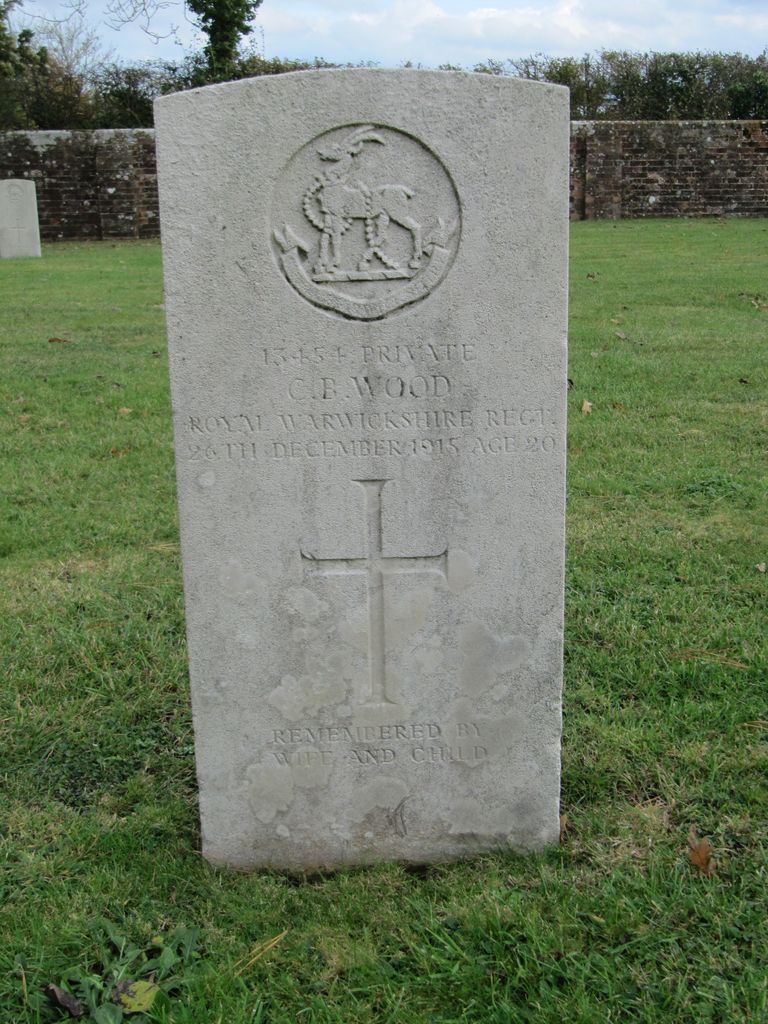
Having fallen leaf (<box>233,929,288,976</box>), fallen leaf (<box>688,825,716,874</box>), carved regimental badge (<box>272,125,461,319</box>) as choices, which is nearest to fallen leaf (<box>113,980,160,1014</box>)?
fallen leaf (<box>233,929,288,976</box>)

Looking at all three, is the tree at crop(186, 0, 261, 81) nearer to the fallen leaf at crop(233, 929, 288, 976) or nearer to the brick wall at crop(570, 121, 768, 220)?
the brick wall at crop(570, 121, 768, 220)

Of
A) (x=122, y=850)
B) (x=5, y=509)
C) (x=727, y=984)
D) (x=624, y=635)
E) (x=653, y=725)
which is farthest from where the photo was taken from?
(x=5, y=509)

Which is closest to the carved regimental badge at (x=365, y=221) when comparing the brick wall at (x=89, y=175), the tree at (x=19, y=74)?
the brick wall at (x=89, y=175)

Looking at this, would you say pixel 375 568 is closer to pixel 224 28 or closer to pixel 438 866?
pixel 438 866

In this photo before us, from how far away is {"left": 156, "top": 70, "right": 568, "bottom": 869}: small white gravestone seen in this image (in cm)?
238

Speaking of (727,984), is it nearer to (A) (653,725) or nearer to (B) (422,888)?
(B) (422,888)

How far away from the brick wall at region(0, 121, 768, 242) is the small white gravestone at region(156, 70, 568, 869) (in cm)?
1983

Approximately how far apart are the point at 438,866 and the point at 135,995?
91cm

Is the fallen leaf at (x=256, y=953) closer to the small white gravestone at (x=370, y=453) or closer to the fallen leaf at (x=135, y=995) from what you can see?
the fallen leaf at (x=135, y=995)

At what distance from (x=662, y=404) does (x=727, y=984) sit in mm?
4890

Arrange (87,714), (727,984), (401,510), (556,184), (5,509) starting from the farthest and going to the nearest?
1. (5,509)
2. (87,714)
3. (401,510)
4. (556,184)
5. (727,984)

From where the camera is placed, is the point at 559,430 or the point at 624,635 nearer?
the point at 559,430

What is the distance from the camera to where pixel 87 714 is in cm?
351

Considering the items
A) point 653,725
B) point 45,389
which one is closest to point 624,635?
point 653,725
